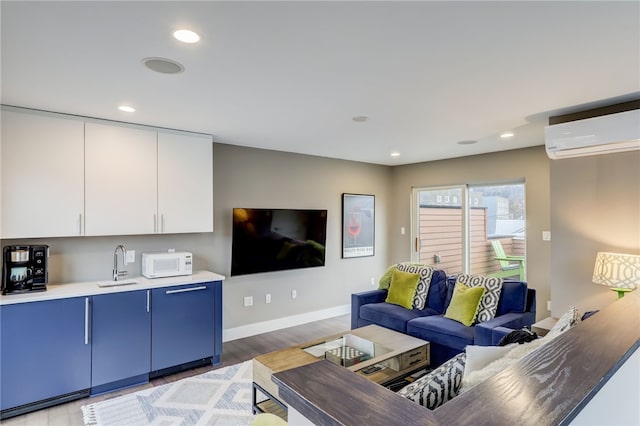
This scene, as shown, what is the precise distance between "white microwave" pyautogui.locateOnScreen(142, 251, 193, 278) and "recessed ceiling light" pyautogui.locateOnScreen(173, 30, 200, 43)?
2413 mm

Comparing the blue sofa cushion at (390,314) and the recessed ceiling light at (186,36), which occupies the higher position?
the recessed ceiling light at (186,36)

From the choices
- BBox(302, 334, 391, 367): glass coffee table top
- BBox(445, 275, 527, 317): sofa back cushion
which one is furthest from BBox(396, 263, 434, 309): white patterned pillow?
BBox(302, 334, 391, 367): glass coffee table top

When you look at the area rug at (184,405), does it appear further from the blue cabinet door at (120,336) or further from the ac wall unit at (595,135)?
the ac wall unit at (595,135)

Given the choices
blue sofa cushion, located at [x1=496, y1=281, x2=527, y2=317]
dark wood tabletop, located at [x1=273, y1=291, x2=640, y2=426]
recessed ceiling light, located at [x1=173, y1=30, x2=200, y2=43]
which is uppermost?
recessed ceiling light, located at [x1=173, y1=30, x2=200, y2=43]

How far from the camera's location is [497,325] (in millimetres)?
3143

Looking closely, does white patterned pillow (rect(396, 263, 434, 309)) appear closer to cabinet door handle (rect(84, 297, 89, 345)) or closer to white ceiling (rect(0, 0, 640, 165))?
white ceiling (rect(0, 0, 640, 165))

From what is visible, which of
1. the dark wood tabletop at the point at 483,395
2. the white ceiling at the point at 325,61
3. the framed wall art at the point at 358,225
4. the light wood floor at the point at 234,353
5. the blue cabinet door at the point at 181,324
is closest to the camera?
the dark wood tabletop at the point at 483,395

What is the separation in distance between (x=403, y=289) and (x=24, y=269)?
12.3ft

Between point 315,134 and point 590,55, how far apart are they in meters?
2.51

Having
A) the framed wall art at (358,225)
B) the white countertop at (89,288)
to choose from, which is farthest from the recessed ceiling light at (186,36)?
the framed wall art at (358,225)

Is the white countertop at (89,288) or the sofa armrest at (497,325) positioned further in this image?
the sofa armrest at (497,325)

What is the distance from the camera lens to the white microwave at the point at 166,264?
11.8ft

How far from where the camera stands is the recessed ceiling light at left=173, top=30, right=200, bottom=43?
1773 mm

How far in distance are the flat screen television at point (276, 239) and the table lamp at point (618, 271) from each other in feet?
10.7
